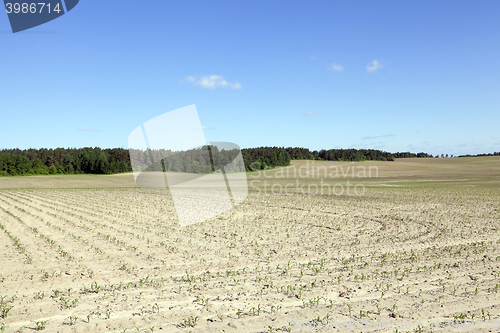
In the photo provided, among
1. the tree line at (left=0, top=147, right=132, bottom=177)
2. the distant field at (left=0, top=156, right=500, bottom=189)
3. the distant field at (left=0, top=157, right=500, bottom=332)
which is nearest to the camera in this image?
the distant field at (left=0, top=157, right=500, bottom=332)

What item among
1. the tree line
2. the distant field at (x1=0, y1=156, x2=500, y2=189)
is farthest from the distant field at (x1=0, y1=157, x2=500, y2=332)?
the tree line

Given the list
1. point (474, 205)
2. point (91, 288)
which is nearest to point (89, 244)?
point (91, 288)

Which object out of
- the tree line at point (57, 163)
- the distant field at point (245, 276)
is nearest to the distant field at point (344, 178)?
the tree line at point (57, 163)

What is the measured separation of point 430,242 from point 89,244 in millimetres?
13768

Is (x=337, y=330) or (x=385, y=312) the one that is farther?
(x=385, y=312)

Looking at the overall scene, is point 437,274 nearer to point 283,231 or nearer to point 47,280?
point 283,231

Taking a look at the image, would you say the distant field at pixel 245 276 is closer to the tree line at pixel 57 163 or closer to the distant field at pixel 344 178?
the distant field at pixel 344 178

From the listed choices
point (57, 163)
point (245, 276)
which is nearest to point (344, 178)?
point (245, 276)

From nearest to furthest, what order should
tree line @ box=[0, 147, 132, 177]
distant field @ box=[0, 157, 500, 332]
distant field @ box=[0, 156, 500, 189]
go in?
1. distant field @ box=[0, 157, 500, 332]
2. distant field @ box=[0, 156, 500, 189]
3. tree line @ box=[0, 147, 132, 177]

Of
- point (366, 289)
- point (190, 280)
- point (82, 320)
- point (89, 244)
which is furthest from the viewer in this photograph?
point (89, 244)

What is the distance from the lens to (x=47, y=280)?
26.7ft

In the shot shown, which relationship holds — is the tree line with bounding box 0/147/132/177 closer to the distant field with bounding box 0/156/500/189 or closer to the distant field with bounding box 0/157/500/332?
the distant field with bounding box 0/156/500/189

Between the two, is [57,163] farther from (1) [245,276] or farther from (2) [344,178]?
(1) [245,276]

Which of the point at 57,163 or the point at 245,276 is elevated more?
the point at 57,163
